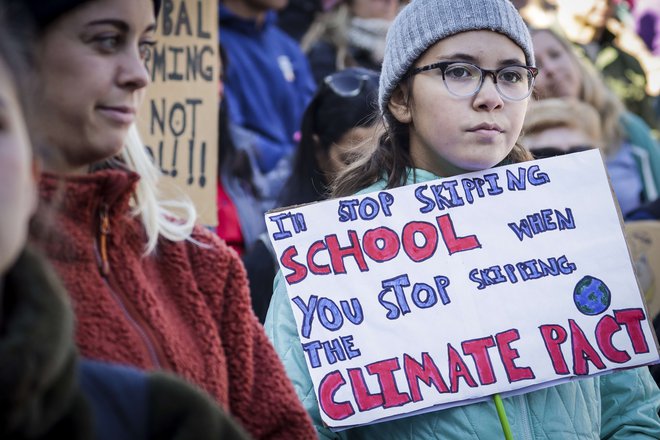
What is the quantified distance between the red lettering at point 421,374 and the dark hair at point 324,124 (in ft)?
6.24

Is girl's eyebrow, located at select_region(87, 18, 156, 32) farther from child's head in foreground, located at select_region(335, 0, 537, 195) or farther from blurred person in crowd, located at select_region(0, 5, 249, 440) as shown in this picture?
child's head in foreground, located at select_region(335, 0, 537, 195)

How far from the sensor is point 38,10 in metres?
1.87

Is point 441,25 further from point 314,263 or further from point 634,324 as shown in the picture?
point 634,324

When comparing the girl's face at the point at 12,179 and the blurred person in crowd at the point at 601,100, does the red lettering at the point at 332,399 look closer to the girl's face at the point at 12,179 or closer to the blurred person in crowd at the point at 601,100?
the girl's face at the point at 12,179

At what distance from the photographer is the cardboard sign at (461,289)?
250 cm

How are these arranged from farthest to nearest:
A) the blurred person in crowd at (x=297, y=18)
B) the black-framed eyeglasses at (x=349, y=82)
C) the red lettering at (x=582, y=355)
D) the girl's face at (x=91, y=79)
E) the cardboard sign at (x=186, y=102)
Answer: the blurred person in crowd at (x=297, y=18) → the black-framed eyeglasses at (x=349, y=82) → the cardboard sign at (x=186, y=102) → the red lettering at (x=582, y=355) → the girl's face at (x=91, y=79)

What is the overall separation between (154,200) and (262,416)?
48 cm

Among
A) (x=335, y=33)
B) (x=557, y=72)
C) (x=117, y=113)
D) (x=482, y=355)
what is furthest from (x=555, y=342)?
(x=335, y=33)

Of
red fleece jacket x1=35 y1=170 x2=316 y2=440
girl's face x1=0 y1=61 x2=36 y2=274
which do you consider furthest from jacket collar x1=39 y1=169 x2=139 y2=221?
girl's face x1=0 y1=61 x2=36 y2=274

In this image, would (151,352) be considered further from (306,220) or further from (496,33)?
(496,33)

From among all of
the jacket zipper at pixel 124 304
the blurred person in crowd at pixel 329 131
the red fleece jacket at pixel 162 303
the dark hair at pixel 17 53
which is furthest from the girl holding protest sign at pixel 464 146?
the blurred person in crowd at pixel 329 131

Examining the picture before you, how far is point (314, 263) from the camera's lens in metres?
2.58

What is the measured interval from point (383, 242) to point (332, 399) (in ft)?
1.34

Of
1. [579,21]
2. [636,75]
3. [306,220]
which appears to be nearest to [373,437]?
[306,220]
